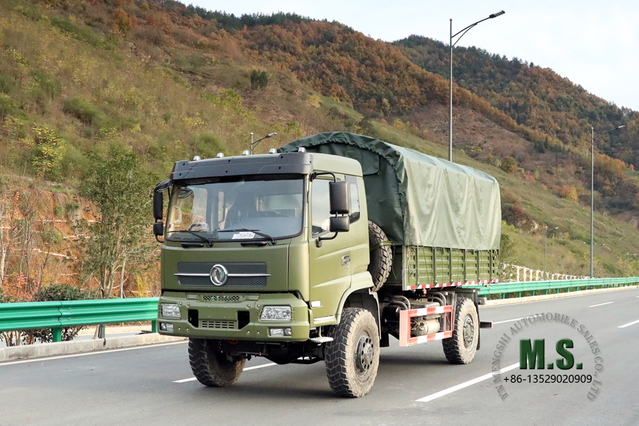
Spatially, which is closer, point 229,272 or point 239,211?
point 229,272

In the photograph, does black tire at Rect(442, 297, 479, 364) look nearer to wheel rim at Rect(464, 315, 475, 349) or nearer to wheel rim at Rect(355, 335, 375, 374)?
wheel rim at Rect(464, 315, 475, 349)

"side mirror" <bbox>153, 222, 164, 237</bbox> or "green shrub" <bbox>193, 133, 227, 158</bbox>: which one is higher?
"green shrub" <bbox>193, 133, 227, 158</bbox>

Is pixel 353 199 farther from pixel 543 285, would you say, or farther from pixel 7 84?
pixel 7 84

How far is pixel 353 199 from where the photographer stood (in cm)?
884

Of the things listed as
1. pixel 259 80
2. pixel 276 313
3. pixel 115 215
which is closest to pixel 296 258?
pixel 276 313

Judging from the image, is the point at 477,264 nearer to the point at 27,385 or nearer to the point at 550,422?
the point at 550,422

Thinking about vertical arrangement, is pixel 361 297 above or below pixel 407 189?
below

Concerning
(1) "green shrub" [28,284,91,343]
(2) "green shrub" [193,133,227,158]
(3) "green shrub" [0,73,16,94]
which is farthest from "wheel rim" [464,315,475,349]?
(3) "green shrub" [0,73,16,94]

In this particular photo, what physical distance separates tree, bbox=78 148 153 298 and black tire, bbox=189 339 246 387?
8667 mm

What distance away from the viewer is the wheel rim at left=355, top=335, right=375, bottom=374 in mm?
8484

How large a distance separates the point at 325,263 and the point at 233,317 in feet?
3.91

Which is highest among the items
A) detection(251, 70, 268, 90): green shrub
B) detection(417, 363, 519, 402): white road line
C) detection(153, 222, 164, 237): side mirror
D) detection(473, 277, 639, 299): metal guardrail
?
detection(251, 70, 268, 90): green shrub

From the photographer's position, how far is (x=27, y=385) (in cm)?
907

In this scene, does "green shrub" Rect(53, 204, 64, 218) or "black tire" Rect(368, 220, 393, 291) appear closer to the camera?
"black tire" Rect(368, 220, 393, 291)
